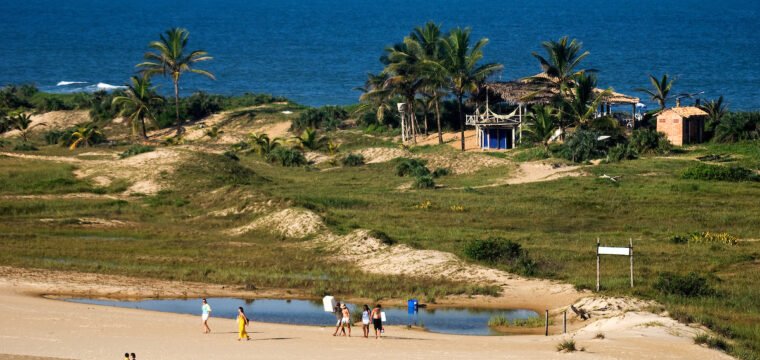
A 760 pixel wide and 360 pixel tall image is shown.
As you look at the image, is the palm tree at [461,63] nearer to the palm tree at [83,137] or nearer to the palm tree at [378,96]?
the palm tree at [378,96]

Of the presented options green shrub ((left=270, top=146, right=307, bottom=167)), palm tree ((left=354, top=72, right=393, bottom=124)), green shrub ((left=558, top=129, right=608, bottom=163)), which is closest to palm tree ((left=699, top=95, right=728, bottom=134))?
green shrub ((left=558, top=129, right=608, bottom=163))

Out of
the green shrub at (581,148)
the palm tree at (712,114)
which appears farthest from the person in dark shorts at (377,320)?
the palm tree at (712,114)

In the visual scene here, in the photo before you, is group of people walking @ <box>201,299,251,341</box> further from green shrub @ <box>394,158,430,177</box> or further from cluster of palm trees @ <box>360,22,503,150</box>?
cluster of palm trees @ <box>360,22,503,150</box>

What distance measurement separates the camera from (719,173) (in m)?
63.8

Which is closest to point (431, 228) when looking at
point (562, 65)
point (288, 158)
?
point (288, 158)

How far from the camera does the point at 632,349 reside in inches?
1286

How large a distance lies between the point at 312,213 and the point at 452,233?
5.97 metres

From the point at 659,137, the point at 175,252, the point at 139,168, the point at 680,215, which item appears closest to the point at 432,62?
the point at 659,137

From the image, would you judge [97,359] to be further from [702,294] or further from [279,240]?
[279,240]

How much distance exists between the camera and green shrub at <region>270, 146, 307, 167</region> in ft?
262

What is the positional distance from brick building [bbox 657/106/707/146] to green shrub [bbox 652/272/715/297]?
123 feet

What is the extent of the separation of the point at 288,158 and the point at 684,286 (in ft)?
141

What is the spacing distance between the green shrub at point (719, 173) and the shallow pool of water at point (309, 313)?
26.2m

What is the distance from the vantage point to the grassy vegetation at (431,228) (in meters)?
42.6
